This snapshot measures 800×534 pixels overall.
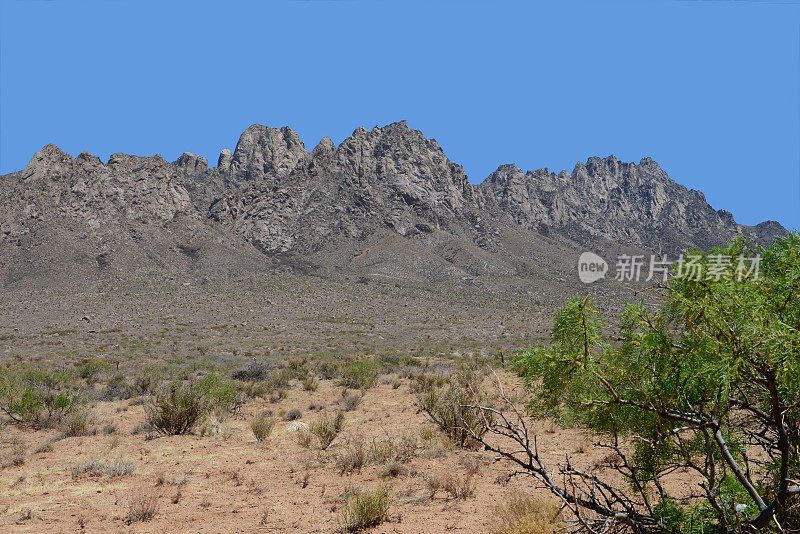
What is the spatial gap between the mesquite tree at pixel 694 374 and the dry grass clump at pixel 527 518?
1.84 metres

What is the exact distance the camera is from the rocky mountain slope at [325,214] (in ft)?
252

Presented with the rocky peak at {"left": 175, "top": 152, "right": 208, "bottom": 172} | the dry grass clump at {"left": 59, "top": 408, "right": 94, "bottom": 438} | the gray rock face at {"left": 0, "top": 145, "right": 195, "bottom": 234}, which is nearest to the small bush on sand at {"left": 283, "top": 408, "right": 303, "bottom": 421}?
the dry grass clump at {"left": 59, "top": 408, "right": 94, "bottom": 438}

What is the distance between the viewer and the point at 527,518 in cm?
488

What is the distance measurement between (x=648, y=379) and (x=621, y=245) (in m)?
143

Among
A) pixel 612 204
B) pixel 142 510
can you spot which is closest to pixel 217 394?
pixel 142 510

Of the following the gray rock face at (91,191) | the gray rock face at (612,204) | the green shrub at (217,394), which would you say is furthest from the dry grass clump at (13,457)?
the gray rock face at (612,204)

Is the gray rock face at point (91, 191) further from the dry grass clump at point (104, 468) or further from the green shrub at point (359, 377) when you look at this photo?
the dry grass clump at point (104, 468)

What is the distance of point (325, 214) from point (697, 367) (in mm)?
105114

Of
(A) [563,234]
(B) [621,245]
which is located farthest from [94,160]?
(B) [621,245]

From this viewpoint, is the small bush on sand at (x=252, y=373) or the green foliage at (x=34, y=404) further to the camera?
the small bush on sand at (x=252, y=373)

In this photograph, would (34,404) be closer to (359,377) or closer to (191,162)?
(359,377)

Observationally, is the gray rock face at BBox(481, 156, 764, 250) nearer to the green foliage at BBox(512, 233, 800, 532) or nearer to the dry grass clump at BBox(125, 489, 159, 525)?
the dry grass clump at BBox(125, 489, 159, 525)

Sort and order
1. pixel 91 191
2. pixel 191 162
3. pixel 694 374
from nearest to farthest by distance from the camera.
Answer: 1. pixel 694 374
2. pixel 91 191
3. pixel 191 162

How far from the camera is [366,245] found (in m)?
95.4
